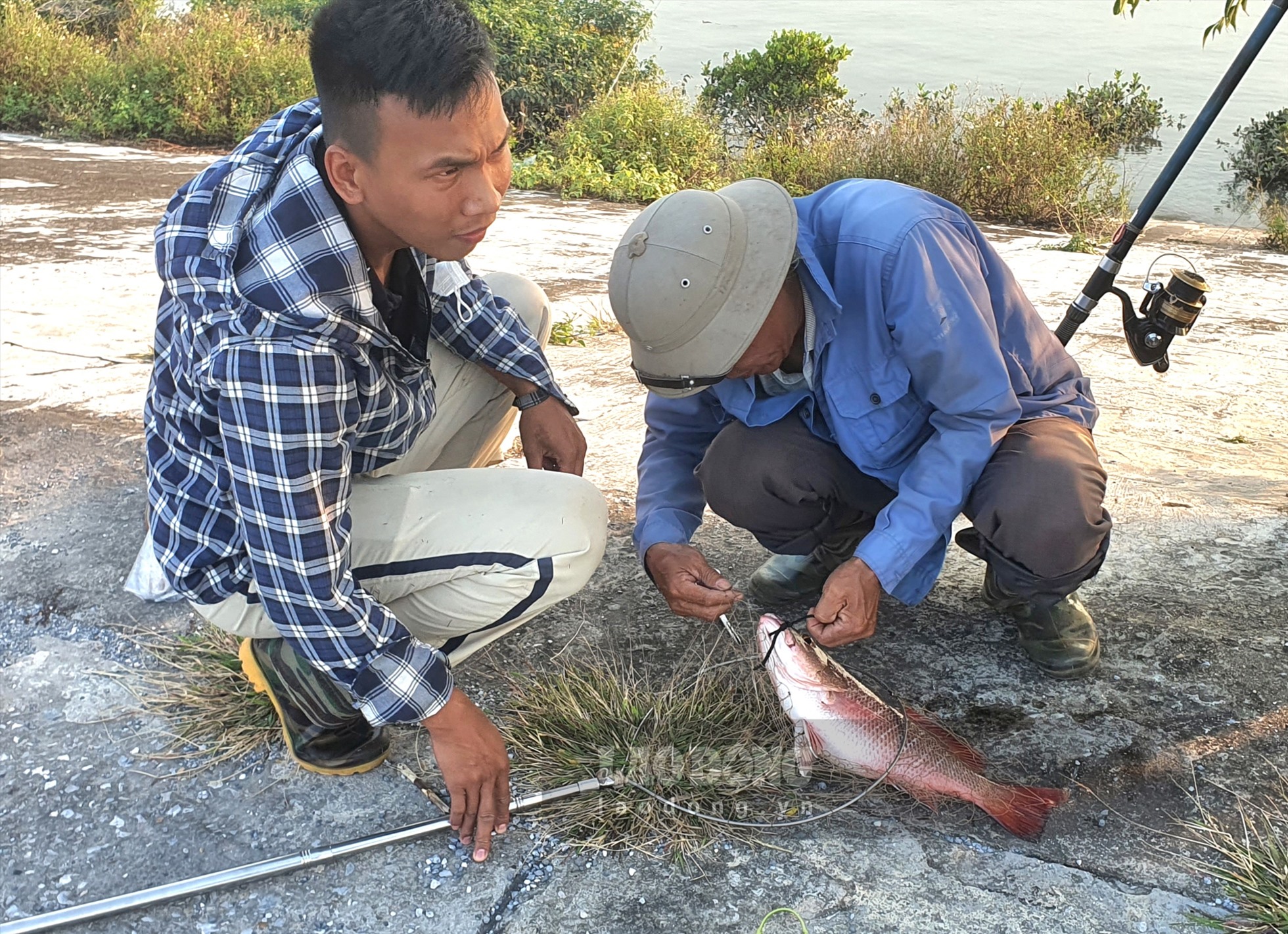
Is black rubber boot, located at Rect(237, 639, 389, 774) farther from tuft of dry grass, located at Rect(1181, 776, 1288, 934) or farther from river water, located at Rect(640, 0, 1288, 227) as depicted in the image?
river water, located at Rect(640, 0, 1288, 227)

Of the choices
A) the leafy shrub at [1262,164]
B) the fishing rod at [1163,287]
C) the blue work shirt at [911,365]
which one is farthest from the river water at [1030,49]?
the blue work shirt at [911,365]

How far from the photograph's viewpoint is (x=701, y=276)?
2.14m

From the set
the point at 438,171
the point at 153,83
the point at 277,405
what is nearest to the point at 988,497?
the point at 438,171

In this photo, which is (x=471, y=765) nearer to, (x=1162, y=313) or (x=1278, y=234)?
(x=1162, y=313)

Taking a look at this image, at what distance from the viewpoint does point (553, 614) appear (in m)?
2.97

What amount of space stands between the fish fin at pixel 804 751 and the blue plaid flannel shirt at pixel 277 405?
762 millimetres

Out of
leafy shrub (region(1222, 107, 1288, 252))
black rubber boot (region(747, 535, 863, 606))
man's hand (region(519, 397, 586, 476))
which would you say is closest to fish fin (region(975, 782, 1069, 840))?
black rubber boot (region(747, 535, 863, 606))

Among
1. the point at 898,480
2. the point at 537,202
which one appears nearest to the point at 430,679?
the point at 898,480

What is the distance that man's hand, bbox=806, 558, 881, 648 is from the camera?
2.32 m

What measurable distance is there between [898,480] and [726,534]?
0.90 m

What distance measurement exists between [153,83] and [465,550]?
11509mm

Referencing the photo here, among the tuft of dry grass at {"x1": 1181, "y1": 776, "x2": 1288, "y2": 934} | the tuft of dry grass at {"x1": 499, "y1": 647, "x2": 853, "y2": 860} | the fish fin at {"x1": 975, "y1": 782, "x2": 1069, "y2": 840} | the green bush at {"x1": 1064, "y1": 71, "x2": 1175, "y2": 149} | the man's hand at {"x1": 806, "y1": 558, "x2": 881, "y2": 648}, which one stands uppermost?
the man's hand at {"x1": 806, "y1": 558, "x2": 881, "y2": 648}

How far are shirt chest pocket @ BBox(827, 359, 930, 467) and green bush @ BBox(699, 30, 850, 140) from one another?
10.5 m

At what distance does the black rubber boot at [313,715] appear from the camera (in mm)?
2328
